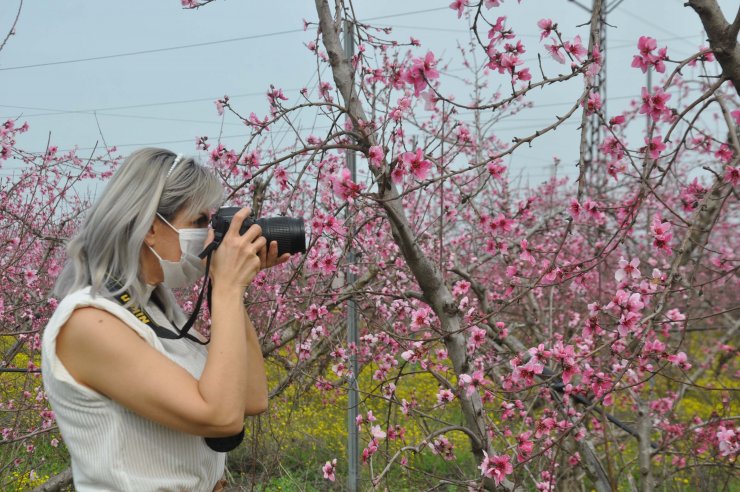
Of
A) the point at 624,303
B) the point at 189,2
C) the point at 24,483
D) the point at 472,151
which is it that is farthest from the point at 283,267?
the point at 624,303

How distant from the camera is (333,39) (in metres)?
2.27

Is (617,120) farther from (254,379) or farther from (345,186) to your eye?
(254,379)

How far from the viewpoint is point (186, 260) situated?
4.70 ft

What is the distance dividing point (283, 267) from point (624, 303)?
13.6 feet

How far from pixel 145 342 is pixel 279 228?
0.42 m

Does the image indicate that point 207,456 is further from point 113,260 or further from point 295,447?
point 295,447

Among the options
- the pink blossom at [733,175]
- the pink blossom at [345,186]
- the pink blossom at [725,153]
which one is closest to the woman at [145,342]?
the pink blossom at [345,186]

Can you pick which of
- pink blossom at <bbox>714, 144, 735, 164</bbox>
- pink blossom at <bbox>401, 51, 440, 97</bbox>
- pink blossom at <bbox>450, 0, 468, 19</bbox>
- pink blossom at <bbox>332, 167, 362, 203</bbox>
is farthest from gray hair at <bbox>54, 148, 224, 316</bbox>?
pink blossom at <bbox>714, 144, 735, 164</bbox>

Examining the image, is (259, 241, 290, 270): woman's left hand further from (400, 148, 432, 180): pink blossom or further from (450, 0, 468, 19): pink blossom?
(450, 0, 468, 19): pink blossom

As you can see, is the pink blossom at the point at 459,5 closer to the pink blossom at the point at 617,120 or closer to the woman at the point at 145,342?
the pink blossom at the point at 617,120

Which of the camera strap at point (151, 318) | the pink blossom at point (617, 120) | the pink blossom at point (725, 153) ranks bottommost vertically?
the camera strap at point (151, 318)

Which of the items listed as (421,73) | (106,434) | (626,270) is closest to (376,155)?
(421,73)

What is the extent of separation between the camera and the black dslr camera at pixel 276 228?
146 centimetres

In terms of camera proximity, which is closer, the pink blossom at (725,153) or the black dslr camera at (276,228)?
the black dslr camera at (276,228)
